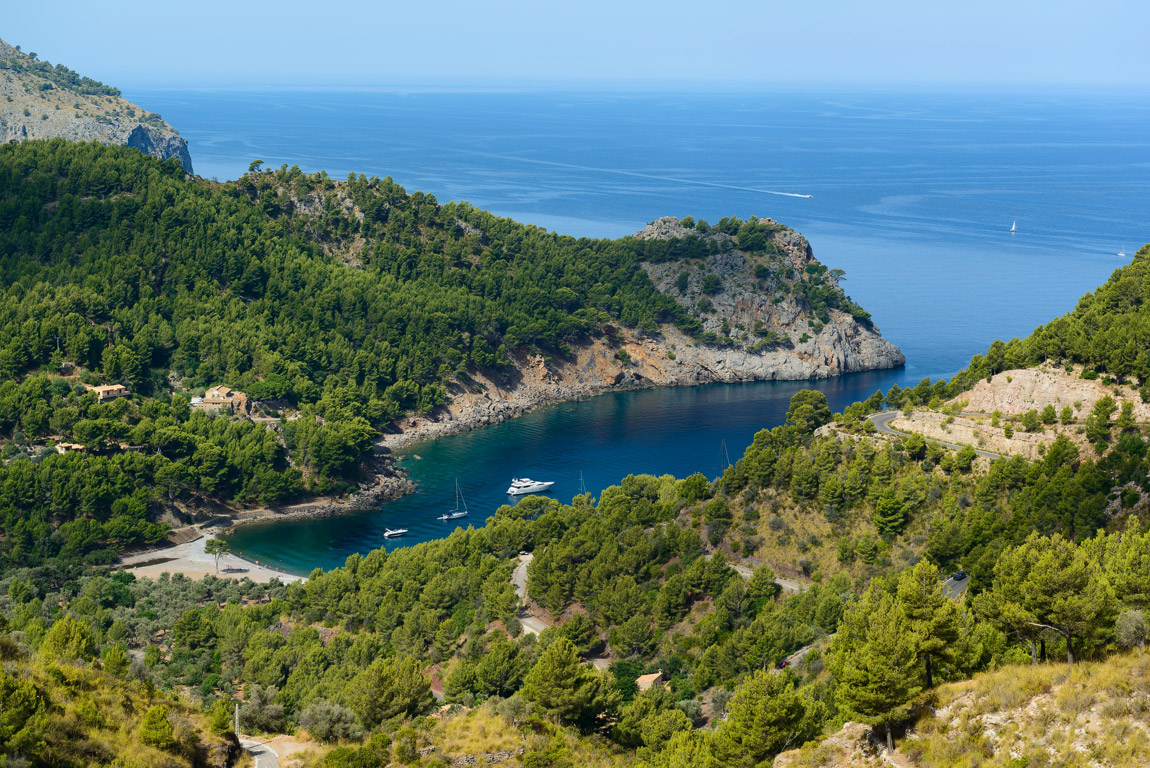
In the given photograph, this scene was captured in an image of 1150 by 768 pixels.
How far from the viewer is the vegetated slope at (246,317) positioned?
9600cm

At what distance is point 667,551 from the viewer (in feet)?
247

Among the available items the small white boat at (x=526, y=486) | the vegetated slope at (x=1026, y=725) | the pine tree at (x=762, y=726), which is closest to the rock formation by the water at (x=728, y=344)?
the small white boat at (x=526, y=486)

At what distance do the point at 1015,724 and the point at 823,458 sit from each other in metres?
45.3

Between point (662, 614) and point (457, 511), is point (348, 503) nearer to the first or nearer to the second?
point (457, 511)

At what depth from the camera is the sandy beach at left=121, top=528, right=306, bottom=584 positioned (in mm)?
83312

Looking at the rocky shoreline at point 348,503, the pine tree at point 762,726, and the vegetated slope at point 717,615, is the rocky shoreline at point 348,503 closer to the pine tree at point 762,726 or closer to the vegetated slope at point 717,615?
the vegetated slope at point 717,615

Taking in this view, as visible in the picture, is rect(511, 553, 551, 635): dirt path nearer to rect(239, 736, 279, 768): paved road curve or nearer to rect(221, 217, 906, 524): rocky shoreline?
rect(239, 736, 279, 768): paved road curve

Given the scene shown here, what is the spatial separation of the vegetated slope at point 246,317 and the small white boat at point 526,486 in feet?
48.2

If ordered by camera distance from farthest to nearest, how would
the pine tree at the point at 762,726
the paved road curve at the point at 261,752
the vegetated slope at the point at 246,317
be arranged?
the vegetated slope at the point at 246,317 → the paved road curve at the point at 261,752 → the pine tree at the point at 762,726

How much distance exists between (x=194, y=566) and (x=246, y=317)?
4661cm

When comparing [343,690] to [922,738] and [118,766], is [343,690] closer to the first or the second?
[118,766]

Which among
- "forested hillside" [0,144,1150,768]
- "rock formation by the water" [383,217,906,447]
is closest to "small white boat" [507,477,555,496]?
"forested hillside" [0,144,1150,768]

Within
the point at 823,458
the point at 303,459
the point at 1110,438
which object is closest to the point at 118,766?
the point at 823,458

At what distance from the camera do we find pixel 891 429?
80.3 metres
